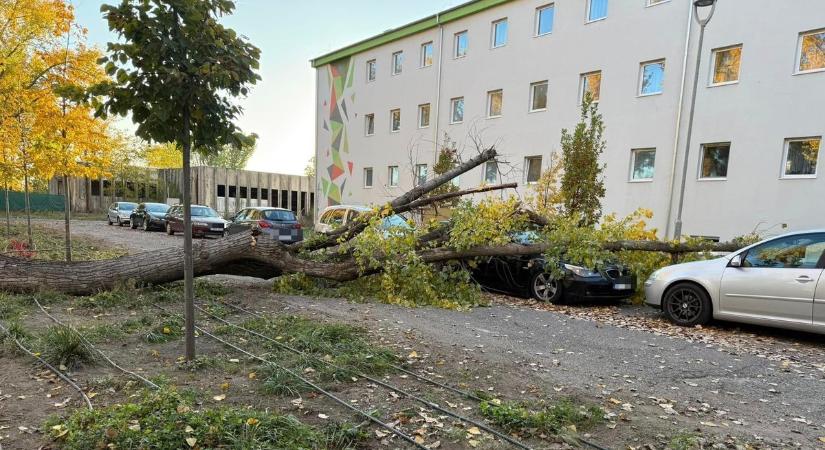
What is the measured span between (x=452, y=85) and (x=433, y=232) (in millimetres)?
15804

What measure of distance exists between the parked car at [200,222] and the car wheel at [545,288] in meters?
15.7

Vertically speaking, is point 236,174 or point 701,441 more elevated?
Result: point 236,174

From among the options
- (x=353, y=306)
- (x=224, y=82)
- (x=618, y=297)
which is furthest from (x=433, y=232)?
(x=224, y=82)

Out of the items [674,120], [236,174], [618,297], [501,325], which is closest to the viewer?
[501,325]

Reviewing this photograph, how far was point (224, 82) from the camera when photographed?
3977 mm

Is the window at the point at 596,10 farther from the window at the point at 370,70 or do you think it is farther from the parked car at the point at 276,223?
the parked car at the point at 276,223

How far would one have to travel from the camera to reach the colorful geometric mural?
1171 inches

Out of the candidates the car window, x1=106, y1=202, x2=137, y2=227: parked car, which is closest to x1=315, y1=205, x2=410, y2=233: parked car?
the car window

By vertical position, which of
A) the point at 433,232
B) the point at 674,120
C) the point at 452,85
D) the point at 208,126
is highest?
the point at 452,85

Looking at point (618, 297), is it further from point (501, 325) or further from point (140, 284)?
point (140, 284)

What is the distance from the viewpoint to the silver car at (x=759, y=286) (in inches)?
244

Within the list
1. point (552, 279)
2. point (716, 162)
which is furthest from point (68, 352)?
point (716, 162)

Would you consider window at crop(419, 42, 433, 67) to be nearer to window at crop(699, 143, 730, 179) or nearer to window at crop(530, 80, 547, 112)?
window at crop(530, 80, 547, 112)

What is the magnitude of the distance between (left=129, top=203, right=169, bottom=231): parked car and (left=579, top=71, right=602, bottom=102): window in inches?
812
